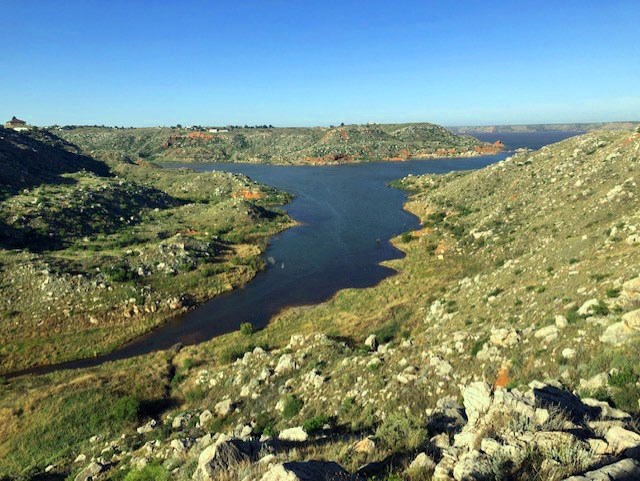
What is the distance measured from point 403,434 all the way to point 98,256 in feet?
167

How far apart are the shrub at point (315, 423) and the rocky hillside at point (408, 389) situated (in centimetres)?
12

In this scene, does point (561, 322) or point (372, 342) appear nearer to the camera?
point (561, 322)

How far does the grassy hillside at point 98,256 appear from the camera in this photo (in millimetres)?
39625

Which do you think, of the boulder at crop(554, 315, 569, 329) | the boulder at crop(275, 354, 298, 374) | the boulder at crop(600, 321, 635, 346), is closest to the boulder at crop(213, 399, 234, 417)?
the boulder at crop(275, 354, 298, 374)

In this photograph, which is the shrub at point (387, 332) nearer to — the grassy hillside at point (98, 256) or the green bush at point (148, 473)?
the green bush at point (148, 473)

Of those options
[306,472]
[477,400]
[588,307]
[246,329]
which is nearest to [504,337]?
[588,307]

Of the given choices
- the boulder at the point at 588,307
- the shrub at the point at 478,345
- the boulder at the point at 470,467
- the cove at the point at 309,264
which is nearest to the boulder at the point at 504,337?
the shrub at the point at 478,345

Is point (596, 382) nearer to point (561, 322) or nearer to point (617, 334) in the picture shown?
point (617, 334)

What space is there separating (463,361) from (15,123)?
231m

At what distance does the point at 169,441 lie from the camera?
19078 millimetres

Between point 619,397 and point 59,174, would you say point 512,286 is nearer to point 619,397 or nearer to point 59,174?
point 619,397

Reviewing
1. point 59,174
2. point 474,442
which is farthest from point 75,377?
point 59,174

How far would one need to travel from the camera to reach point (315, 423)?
706 inches

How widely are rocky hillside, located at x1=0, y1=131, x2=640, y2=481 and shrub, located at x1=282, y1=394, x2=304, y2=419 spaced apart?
4.2 inches
